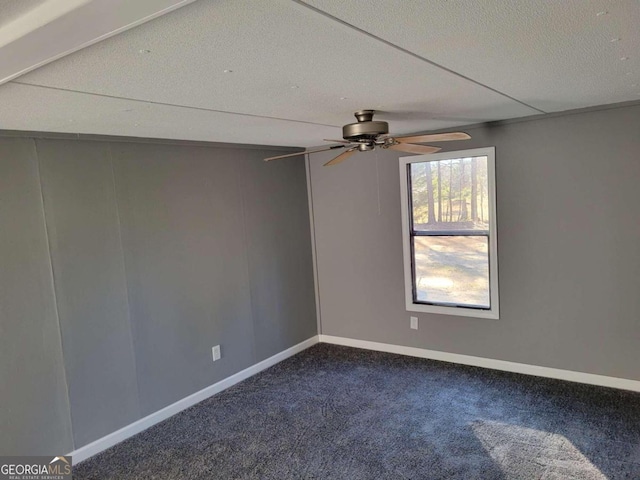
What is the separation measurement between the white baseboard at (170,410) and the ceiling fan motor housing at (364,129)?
2560mm

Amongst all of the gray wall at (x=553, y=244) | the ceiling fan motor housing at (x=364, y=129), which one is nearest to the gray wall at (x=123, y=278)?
the gray wall at (x=553, y=244)

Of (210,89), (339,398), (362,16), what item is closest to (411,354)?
(339,398)

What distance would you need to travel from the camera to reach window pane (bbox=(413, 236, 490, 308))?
4.19 meters

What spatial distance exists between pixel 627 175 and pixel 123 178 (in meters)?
3.76

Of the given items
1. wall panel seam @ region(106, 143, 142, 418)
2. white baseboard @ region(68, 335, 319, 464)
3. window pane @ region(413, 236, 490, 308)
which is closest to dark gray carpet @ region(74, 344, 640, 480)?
white baseboard @ region(68, 335, 319, 464)

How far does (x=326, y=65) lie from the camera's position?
5.96 ft

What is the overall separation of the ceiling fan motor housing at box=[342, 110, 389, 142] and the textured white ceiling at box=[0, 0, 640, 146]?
103 mm

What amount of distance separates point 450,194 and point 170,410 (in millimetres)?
3088

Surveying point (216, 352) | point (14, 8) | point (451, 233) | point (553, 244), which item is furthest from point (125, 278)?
point (553, 244)

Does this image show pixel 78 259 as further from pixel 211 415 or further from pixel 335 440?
pixel 335 440

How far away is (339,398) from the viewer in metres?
3.81

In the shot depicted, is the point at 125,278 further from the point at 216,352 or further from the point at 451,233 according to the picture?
the point at 451,233

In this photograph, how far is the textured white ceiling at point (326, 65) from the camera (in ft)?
4.47

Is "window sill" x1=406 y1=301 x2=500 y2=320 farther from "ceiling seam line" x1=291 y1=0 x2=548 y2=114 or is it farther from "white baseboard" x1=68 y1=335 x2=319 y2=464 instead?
"ceiling seam line" x1=291 y1=0 x2=548 y2=114
